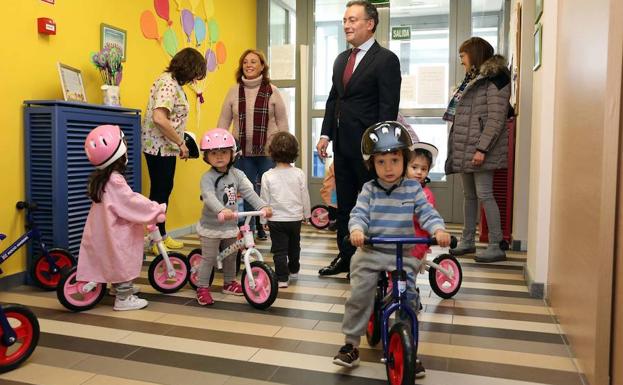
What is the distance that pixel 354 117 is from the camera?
3.34 metres

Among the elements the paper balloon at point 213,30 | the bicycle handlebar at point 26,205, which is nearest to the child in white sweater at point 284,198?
the bicycle handlebar at point 26,205

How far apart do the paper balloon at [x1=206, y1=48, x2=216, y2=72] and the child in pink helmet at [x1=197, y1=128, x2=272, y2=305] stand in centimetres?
271

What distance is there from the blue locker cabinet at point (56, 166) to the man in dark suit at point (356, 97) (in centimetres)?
150

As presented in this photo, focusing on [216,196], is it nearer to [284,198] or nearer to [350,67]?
[284,198]

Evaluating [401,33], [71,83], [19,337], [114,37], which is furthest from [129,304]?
[401,33]

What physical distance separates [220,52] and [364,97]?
2846mm

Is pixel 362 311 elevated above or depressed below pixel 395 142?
below

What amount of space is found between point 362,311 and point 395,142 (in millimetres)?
618

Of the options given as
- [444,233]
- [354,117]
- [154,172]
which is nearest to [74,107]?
[154,172]

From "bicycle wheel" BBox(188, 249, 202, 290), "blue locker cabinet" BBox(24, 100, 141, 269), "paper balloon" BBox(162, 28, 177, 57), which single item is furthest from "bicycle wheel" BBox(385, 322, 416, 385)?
"paper balloon" BBox(162, 28, 177, 57)

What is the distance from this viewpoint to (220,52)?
225 inches

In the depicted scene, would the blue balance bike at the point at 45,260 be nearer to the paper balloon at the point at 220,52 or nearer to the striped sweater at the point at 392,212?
the striped sweater at the point at 392,212

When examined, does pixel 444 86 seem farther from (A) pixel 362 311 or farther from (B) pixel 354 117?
(A) pixel 362 311

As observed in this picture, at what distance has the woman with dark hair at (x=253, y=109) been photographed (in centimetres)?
407
